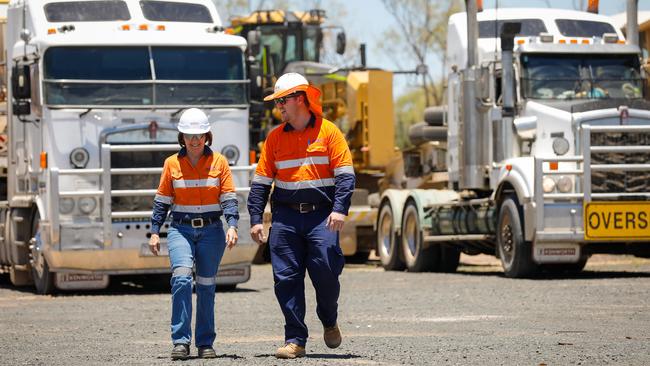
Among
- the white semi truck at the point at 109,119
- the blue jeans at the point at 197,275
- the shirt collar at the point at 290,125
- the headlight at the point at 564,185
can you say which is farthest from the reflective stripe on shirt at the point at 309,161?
the headlight at the point at 564,185

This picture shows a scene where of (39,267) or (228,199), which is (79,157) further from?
(228,199)

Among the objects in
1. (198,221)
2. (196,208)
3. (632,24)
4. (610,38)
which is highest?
(632,24)

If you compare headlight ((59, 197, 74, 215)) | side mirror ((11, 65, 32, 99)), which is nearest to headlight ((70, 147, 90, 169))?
headlight ((59, 197, 74, 215))

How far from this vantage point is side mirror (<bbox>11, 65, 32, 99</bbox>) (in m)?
20.3

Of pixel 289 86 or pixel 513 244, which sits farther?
pixel 513 244

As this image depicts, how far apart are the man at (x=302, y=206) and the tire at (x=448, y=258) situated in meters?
14.9

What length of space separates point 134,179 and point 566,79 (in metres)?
6.61

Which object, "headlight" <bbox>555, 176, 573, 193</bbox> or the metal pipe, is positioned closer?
"headlight" <bbox>555, 176, 573, 193</bbox>

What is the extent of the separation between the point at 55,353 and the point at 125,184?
8.22m

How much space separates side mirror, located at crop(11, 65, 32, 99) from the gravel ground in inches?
107

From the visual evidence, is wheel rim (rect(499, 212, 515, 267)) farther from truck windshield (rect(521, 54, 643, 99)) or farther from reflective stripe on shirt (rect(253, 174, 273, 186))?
reflective stripe on shirt (rect(253, 174, 273, 186))

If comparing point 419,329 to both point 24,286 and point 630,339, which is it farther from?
point 24,286

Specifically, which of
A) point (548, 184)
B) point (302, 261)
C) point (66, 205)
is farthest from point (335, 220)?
point (548, 184)

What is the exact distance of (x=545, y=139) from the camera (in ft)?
73.2
